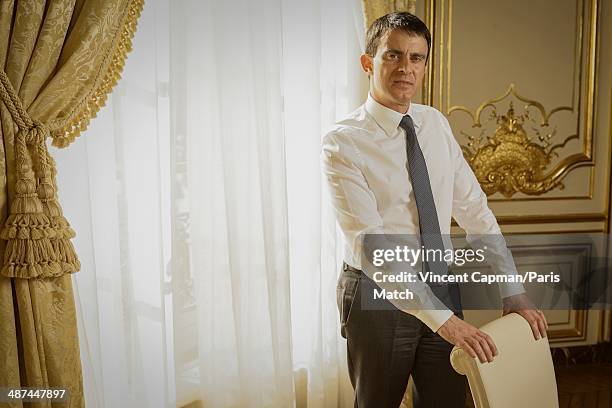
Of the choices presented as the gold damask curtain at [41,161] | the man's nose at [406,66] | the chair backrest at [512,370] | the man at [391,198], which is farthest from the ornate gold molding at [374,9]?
the chair backrest at [512,370]

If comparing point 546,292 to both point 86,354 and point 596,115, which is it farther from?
point 86,354

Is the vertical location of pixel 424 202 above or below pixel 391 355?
above

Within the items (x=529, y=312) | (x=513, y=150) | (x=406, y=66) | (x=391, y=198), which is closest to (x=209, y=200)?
(x=391, y=198)

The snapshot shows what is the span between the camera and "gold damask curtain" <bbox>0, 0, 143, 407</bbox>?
4.72 ft

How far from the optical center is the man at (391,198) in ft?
4.59

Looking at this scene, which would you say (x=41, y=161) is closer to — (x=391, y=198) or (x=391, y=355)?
(x=391, y=198)

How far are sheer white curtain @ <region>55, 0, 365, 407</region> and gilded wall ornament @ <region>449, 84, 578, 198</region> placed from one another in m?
0.67

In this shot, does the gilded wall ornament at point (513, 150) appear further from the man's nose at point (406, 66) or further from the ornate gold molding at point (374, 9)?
the man's nose at point (406, 66)

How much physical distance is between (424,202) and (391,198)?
3.0 inches

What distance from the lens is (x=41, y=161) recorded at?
1.47 meters

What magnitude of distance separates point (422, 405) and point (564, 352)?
153 centimetres

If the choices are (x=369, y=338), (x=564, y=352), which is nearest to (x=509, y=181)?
(x=564, y=352)

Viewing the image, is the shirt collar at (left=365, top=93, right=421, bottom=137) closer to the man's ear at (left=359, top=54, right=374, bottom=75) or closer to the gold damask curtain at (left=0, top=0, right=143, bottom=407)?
the man's ear at (left=359, top=54, right=374, bottom=75)

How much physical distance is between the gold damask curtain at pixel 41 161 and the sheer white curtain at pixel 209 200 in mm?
166
